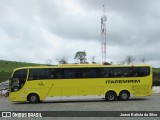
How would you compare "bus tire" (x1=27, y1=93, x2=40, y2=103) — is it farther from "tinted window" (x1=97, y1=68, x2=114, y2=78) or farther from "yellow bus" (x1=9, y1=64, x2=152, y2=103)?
"tinted window" (x1=97, y1=68, x2=114, y2=78)

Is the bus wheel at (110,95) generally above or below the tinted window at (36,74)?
below

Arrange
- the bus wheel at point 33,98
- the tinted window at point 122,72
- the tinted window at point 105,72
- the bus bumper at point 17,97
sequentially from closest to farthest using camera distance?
1. the bus bumper at point 17,97
2. the bus wheel at point 33,98
3. the tinted window at point 105,72
4. the tinted window at point 122,72

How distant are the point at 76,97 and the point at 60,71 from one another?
92.5 inches

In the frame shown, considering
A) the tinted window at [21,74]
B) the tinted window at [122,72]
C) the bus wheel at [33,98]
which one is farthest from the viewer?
the tinted window at [122,72]

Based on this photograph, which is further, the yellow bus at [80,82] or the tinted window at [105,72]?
the tinted window at [105,72]

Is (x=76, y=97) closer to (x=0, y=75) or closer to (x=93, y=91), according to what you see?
(x=93, y=91)

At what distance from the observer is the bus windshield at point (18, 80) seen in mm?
31250

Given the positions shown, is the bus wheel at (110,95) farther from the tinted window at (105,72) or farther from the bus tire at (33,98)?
the bus tire at (33,98)

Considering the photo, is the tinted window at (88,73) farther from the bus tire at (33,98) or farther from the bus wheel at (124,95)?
the bus tire at (33,98)

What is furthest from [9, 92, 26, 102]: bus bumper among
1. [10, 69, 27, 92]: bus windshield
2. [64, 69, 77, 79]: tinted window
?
[64, 69, 77, 79]: tinted window

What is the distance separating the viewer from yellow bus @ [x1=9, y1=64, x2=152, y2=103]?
31.4 meters

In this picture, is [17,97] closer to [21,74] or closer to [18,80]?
[18,80]

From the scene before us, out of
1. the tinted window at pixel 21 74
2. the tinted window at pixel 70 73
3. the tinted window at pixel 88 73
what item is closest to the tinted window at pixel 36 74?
the tinted window at pixel 21 74

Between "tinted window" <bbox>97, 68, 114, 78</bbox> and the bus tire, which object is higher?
"tinted window" <bbox>97, 68, 114, 78</bbox>
